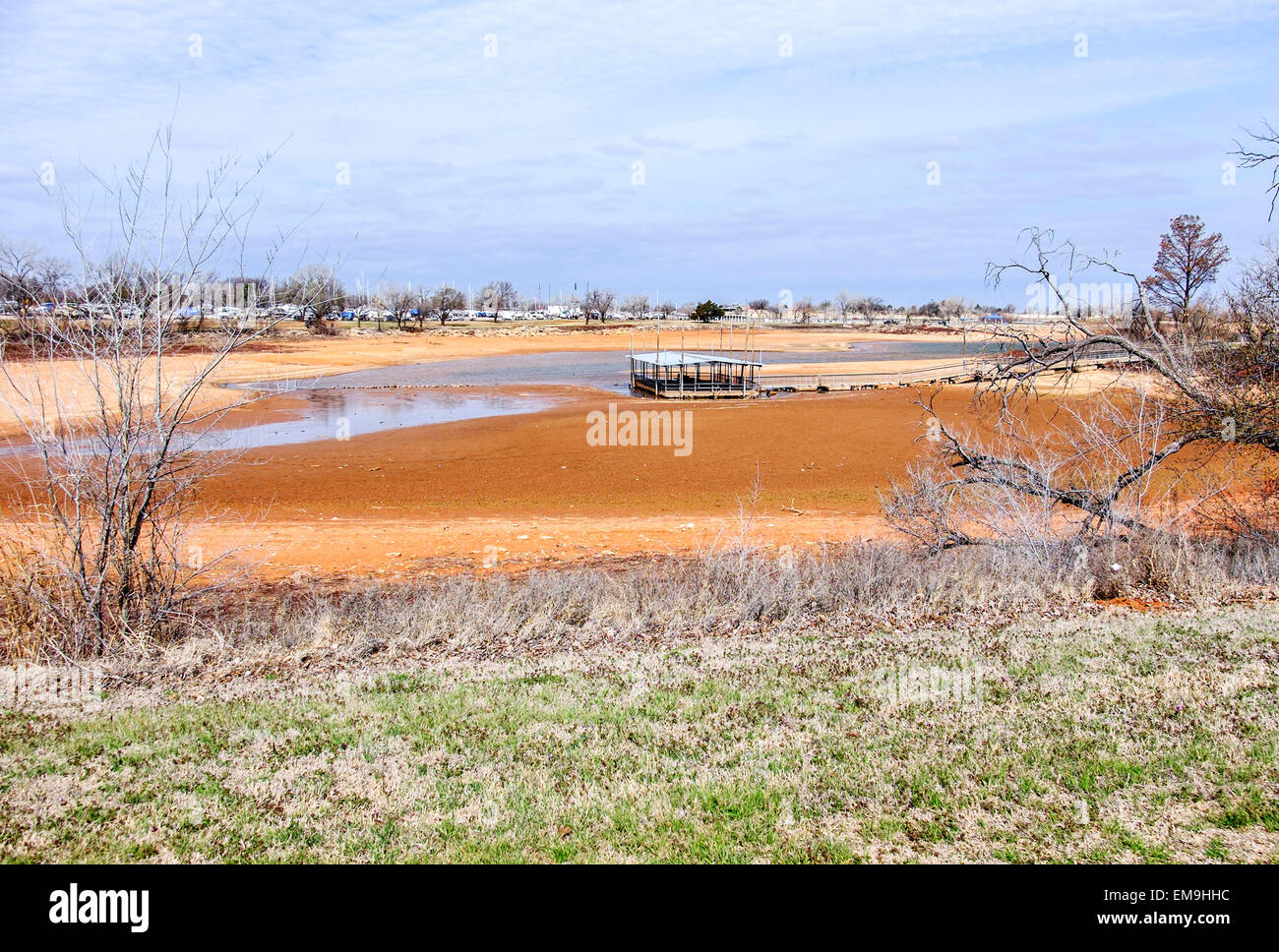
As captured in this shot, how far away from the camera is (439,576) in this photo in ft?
40.9

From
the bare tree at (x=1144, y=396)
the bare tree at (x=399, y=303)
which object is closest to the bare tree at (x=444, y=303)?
the bare tree at (x=399, y=303)

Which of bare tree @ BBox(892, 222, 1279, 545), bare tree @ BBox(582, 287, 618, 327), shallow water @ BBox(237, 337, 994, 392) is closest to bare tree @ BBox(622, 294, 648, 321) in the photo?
bare tree @ BBox(582, 287, 618, 327)

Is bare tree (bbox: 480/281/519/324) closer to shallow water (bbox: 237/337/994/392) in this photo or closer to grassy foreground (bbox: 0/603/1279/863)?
shallow water (bbox: 237/337/994/392)

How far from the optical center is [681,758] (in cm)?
518

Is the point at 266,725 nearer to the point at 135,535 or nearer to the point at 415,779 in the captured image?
the point at 415,779

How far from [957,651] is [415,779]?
4.27 meters

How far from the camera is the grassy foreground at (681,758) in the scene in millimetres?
4293

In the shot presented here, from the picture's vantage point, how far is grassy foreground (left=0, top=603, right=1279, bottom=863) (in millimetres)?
4293
